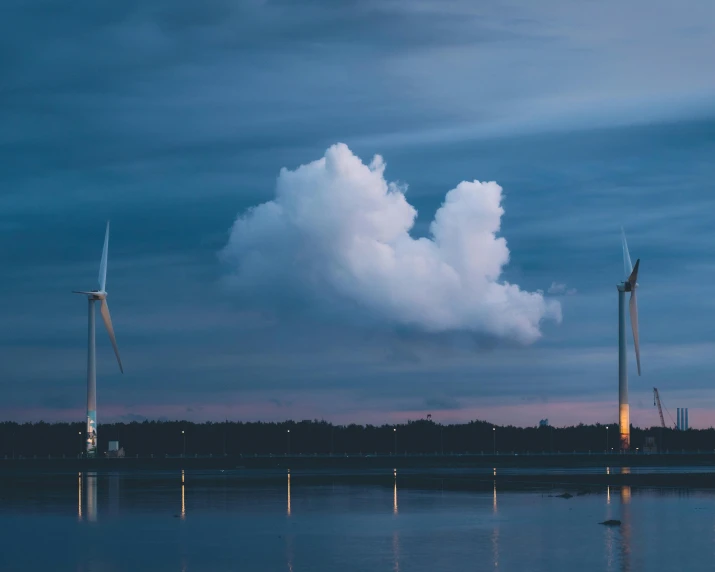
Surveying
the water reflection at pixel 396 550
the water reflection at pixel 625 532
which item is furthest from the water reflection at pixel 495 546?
the water reflection at pixel 625 532

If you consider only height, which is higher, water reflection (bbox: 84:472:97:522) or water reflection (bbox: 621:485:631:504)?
water reflection (bbox: 84:472:97:522)

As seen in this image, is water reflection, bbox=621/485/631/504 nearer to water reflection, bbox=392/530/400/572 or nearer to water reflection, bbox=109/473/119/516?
water reflection, bbox=392/530/400/572

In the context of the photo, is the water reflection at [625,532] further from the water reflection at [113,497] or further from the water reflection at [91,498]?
the water reflection at [113,497]

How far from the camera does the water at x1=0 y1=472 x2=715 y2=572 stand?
5553 cm

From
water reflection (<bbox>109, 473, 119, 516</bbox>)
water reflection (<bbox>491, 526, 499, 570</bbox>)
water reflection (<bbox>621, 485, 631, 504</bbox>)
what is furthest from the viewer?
water reflection (<bbox>621, 485, 631, 504</bbox>)

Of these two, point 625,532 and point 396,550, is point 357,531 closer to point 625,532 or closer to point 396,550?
point 396,550

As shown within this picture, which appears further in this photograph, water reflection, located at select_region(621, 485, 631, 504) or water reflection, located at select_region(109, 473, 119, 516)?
water reflection, located at select_region(621, 485, 631, 504)

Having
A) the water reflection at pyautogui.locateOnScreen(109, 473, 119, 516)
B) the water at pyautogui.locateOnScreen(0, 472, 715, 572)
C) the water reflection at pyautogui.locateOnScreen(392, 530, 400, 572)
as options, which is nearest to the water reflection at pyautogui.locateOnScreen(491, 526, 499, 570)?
the water at pyautogui.locateOnScreen(0, 472, 715, 572)

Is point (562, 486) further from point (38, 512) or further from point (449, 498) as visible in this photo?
point (38, 512)

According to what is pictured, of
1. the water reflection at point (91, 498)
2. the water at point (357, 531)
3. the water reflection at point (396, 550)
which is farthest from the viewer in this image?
the water reflection at point (91, 498)

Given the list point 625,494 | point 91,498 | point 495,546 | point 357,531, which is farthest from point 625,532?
point 91,498

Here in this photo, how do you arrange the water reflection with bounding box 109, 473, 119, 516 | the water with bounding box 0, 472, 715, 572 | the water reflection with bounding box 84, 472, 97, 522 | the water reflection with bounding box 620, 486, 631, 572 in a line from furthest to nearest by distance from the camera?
the water reflection with bounding box 109, 473, 119, 516, the water reflection with bounding box 84, 472, 97, 522, the water with bounding box 0, 472, 715, 572, the water reflection with bounding box 620, 486, 631, 572

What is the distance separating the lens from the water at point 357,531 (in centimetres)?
5553

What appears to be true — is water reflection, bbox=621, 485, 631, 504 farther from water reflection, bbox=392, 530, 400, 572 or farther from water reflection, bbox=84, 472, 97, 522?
water reflection, bbox=84, 472, 97, 522
